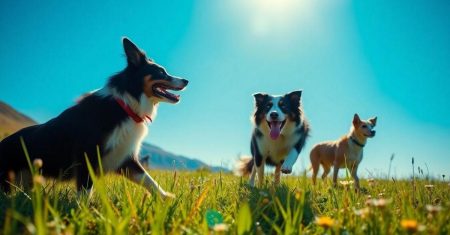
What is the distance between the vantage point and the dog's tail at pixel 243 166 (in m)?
9.93

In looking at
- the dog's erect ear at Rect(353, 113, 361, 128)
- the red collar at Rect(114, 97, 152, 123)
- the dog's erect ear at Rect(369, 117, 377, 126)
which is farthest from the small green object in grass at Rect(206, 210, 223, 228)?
the dog's erect ear at Rect(369, 117, 377, 126)

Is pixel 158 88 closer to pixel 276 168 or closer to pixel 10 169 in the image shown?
pixel 10 169

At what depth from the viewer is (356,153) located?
1132 cm

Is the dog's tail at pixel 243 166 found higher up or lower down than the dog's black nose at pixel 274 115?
lower down

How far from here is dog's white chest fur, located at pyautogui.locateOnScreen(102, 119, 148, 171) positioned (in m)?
4.71

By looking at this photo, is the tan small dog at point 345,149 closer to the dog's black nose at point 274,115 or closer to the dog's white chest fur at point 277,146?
the dog's white chest fur at point 277,146

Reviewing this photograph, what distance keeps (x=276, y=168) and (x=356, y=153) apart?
4.41 meters

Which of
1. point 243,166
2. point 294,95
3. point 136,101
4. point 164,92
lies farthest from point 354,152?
point 136,101

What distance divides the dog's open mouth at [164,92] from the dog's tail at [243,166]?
14.4 feet

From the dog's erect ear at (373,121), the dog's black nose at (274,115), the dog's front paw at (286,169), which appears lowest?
the dog's front paw at (286,169)

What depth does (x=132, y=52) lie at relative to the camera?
5.67 metres

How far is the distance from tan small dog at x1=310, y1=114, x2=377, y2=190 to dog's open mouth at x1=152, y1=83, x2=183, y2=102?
20.0ft

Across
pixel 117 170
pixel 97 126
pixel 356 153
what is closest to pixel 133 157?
pixel 117 170

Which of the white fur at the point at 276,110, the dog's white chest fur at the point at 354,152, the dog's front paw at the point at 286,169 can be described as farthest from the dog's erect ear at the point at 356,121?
the dog's front paw at the point at 286,169
